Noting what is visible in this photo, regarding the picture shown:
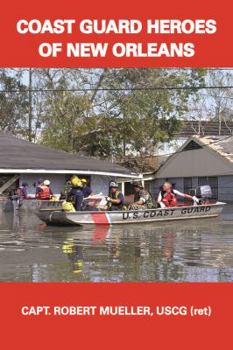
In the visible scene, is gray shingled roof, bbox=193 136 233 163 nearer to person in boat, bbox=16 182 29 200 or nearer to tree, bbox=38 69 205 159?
tree, bbox=38 69 205 159

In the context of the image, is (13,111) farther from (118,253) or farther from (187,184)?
(118,253)

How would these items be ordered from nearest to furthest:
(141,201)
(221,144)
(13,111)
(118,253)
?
(118,253)
(141,201)
(221,144)
(13,111)

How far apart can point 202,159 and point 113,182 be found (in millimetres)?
20688

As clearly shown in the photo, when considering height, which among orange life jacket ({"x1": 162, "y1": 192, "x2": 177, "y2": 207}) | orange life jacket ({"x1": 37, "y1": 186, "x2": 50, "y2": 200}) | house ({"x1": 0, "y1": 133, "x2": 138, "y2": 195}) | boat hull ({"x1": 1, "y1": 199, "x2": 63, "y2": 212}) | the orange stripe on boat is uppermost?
house ({"x1": 0, "y1": 133, "x2": 138, "y2": 195})

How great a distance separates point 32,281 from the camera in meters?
9.06

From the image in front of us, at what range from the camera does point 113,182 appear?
20.9 metres

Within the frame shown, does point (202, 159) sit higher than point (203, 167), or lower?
higher

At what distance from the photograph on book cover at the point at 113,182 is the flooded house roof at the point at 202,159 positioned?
0.25 feet

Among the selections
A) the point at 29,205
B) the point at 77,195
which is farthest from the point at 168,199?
the point at 29,205

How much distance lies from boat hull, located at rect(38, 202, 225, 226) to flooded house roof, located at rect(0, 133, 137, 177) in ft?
34.6

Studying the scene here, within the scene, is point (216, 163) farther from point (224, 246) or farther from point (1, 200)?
point (224, 246)

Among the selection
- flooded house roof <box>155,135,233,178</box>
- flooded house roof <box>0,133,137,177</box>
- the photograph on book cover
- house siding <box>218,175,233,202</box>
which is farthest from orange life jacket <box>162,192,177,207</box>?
house siding <box>218,175,233,202</box>

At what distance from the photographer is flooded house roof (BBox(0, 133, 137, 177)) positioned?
29.9 metres

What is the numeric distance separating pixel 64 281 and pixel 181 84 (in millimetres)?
34286
